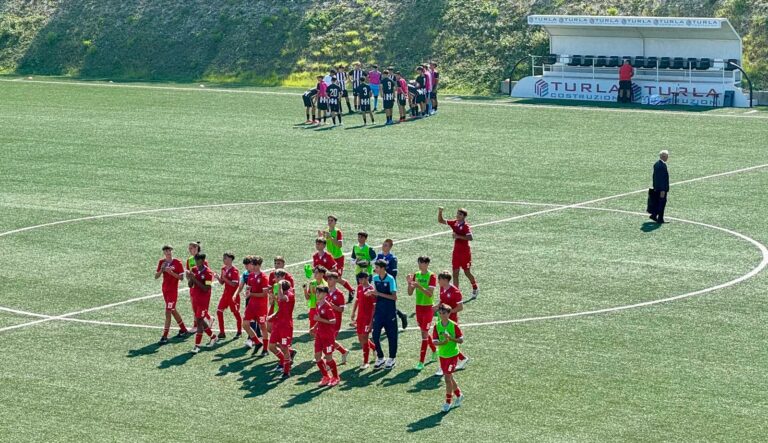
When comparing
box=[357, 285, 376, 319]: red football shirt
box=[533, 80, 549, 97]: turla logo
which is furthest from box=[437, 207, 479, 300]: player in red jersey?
Result: box=[533, 80, 549, 97]: turla logo

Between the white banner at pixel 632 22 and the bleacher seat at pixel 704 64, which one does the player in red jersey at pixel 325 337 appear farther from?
the bleacher seat at pixel 704 64

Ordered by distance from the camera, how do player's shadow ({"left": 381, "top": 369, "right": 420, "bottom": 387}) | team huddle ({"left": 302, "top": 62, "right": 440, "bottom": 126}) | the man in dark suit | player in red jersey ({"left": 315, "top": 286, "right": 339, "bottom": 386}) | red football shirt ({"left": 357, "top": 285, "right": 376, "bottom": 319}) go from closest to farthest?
1. player in red jersey ({"left": 315, "top": 286, "right": 339, "bottom": 386})
2. player's shadow ({"left": 381, "top": 369, "right": 420, "bottom": 387})
3. red football shirt ({"left": 357, "top": 285, "right": 376, "bottom": 319})
4. the man in dark suit
5. team huddle ({"left": 302, "top": 62, "right": 440, "bottom": 126})

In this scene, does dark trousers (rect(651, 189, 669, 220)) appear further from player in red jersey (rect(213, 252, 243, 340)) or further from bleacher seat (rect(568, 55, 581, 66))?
bleacher seat (rect(568, 55, 581, 66))

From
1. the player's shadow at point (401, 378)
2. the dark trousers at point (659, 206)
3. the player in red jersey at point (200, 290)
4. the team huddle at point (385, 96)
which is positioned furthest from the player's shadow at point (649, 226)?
the team huddle at point (385, 96)

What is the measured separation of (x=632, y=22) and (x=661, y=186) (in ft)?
79.5

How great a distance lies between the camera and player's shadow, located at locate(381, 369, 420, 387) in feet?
70.1

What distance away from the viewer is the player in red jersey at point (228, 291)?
77.4ft

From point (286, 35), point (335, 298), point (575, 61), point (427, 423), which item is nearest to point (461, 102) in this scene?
point (575, 61)

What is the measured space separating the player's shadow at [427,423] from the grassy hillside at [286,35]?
1603 inches

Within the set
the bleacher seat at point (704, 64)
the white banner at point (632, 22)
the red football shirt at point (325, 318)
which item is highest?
the white banner at point (632, 22)

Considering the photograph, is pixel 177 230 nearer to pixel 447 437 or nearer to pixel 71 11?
pixel 447 437

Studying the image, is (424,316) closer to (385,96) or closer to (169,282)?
(169,282)

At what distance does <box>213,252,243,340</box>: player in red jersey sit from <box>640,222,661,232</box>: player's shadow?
41.4ft

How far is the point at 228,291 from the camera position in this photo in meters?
23.9
